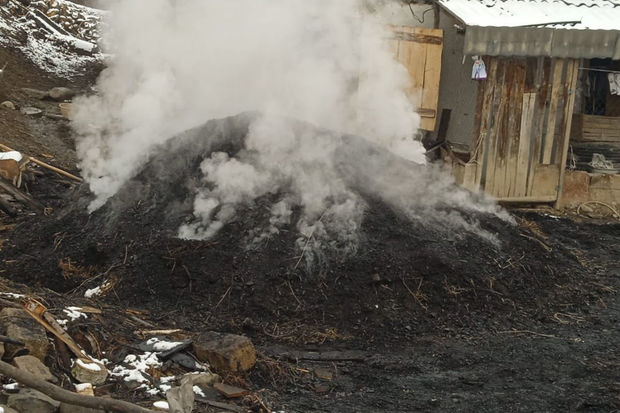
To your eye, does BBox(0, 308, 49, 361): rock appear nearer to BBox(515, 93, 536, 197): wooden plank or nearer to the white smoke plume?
the white smoke plume

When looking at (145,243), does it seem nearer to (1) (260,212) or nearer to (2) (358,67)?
(1) (260,212)

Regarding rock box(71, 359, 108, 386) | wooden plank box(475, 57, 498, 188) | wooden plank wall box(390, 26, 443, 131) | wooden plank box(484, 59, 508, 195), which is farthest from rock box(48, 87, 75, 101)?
rock box(71, 359, 108, 386)

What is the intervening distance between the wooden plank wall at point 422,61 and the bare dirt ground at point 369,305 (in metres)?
3.03

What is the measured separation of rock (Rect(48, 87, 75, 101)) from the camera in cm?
1417

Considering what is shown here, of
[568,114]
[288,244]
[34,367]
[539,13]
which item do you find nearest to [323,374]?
[288,244]

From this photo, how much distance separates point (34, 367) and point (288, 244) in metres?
2.84

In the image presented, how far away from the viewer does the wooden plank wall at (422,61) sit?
10180 mm

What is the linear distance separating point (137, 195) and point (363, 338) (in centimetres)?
300

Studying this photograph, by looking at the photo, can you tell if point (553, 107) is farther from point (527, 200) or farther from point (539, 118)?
point (527, 200)

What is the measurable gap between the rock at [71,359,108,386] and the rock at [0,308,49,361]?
0.23 meters

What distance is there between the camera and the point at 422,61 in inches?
405

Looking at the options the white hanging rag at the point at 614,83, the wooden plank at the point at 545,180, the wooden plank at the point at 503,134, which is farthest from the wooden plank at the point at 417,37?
the white hanging rag at the point at 614,83

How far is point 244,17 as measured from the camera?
8.80 meters

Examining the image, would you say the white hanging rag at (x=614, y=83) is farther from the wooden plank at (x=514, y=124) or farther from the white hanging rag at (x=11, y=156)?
the white hanging rag at (x=11, y=156)
